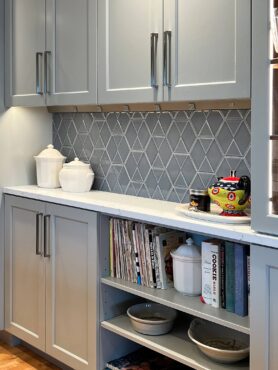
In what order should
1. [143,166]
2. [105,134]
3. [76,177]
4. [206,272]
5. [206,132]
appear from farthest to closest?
[105,134], [76,177], [143,166], [206,132], [206,272]

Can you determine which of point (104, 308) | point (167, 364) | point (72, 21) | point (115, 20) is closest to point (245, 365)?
point (167, 364)

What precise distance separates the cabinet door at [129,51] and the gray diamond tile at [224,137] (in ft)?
1.10

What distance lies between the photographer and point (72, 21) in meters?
2.68

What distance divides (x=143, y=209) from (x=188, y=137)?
1.45 feet

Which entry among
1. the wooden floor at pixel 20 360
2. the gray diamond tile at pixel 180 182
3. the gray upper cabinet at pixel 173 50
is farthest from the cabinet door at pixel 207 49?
the wooden floor at pixel 20 360

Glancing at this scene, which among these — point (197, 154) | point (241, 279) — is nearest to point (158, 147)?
point (197, 154)

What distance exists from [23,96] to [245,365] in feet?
6.09

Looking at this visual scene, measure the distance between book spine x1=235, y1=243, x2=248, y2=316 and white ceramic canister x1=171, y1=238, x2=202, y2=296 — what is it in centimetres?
24

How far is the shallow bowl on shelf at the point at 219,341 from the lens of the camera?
205 cm

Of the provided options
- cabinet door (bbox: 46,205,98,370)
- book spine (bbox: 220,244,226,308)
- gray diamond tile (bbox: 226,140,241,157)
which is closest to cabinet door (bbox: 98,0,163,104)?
gray diamond tile (bbox: 226,140,241,157)

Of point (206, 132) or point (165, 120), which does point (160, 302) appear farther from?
point (165, 120)

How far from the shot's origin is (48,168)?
304 centimetres

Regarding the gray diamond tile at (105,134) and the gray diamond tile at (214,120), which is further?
the gray diamond tile at (105,134)

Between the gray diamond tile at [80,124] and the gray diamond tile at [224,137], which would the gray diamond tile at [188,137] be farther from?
the gray diamond tile at [80,124]
